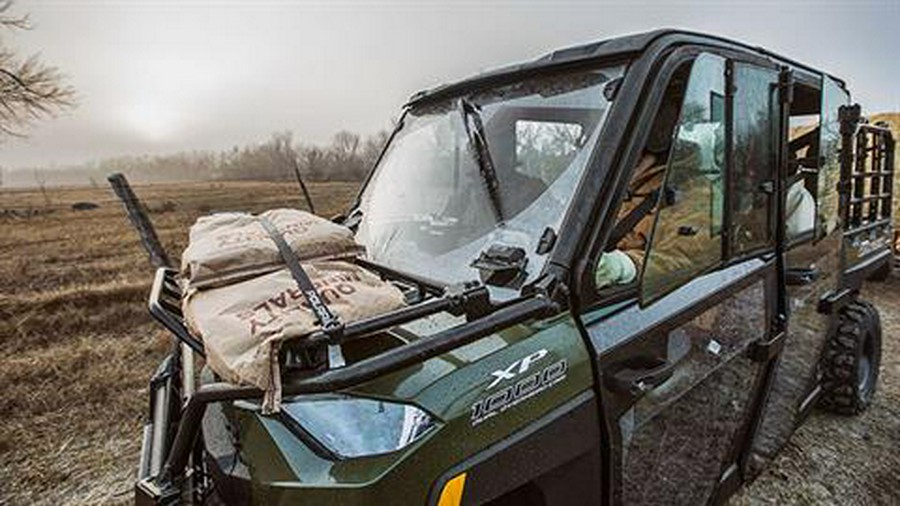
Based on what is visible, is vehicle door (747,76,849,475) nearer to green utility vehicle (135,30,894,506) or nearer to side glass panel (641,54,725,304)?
green utility vehicle (135,30,894,506)

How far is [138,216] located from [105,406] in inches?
141

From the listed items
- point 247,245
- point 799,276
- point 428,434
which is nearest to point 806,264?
point 799,276

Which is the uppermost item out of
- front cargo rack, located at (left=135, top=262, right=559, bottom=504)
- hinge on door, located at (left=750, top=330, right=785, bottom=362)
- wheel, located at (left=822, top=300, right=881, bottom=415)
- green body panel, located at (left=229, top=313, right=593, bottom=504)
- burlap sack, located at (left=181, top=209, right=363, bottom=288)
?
burlap sack, located at (left=181, top=209, right=363, bottom=288)

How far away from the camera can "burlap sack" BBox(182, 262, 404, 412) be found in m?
1.24

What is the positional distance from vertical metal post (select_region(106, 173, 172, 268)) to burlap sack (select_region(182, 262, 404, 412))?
881 mm

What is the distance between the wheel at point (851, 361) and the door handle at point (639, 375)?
2.54 meters

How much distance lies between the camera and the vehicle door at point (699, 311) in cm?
184

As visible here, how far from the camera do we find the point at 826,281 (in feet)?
11.1

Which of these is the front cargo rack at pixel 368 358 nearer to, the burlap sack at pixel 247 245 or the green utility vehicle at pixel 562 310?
the green utility vehicle at pixel 562 310

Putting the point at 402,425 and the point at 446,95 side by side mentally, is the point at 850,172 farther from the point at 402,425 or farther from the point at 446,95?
the point at 402,425

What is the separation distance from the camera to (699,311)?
2.15 metres

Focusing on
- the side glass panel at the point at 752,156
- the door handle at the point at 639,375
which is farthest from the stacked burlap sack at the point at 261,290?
the side glass panel at the point at 752,156

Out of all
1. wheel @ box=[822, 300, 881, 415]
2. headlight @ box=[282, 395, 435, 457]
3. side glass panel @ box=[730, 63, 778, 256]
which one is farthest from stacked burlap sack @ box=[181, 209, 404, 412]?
wheel @ box=[822, 300, 881, 415]

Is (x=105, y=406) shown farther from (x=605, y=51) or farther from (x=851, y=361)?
(x=851, y=361)
